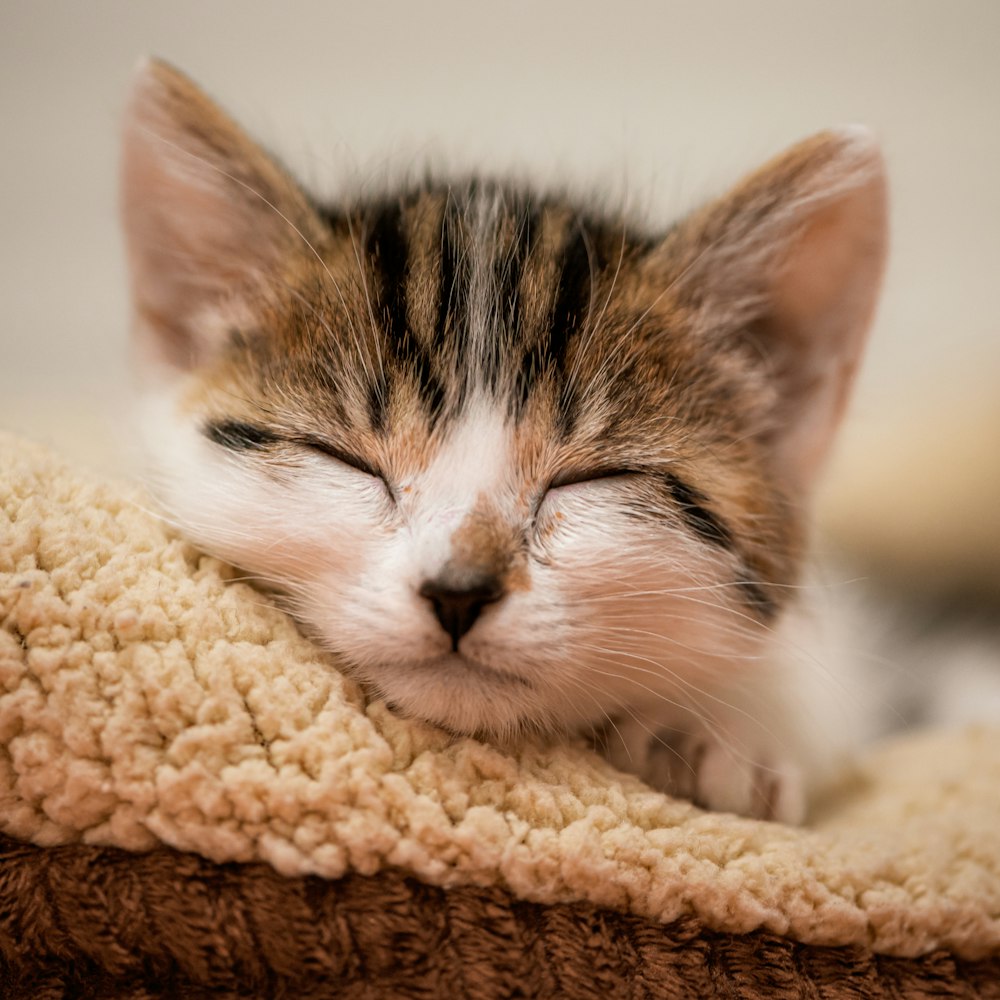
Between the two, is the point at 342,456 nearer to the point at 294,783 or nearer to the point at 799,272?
the point at 294,783

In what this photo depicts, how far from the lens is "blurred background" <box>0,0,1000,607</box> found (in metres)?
1.71

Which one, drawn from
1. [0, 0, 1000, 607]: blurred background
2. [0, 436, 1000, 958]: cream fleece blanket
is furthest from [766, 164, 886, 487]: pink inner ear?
[0, 0, 1000, 607]: blurred background

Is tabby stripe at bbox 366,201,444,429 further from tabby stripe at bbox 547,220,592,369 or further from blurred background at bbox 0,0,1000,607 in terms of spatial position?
blurred background at bbox 0,0,1000,607

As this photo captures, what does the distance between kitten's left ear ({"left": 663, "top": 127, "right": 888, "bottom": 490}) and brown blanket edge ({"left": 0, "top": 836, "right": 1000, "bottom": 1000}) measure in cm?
49

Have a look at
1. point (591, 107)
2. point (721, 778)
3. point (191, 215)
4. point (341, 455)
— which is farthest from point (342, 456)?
point (591, 107)

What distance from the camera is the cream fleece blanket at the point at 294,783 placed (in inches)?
22.6

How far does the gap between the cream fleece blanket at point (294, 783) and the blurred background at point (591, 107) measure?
3.60ft

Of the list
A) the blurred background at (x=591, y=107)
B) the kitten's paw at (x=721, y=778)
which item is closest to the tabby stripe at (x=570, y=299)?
the kitten's paw at (x=721, y=778)

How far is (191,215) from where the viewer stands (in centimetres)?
88

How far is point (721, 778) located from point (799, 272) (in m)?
0.49

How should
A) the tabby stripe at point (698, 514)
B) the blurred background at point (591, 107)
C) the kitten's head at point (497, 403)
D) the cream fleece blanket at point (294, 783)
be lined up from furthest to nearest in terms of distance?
1. the blurred background at point (591, 107)
2. the tabby stripe at point (698, 514)
3. the kitten's head at point (497, 403)
4. the cream fleece blanket at point (294, 783)

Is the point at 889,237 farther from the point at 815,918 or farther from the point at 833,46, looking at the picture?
the point at 833,46

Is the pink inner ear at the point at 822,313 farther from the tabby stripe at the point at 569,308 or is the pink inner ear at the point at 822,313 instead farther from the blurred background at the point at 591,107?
the blurred background at the point at 591,107

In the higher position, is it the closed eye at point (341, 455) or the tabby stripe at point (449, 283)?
the tabby stripe at point (449, 283)
